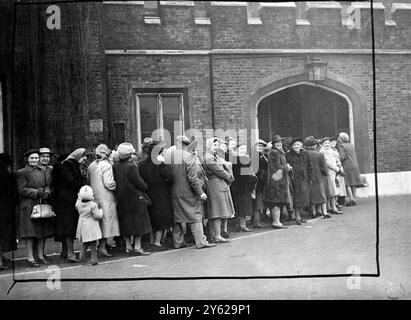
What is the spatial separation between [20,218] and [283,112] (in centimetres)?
386

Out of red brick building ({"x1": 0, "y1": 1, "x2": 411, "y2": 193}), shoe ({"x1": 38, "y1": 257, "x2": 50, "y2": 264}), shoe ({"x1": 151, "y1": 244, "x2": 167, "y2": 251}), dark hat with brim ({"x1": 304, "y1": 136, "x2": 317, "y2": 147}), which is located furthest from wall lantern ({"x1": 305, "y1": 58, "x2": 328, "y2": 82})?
shoe ({"x1": 38, "y1": 257, "x2": 50, "y2": 264})

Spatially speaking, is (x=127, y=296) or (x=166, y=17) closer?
(x=127, y=296)

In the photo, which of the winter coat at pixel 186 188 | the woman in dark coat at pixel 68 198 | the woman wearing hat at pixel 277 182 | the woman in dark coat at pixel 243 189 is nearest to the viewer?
the woman in dark coat at pixel 68 198

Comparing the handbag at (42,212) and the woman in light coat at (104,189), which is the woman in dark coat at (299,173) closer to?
the woman in light coat at (104,189)

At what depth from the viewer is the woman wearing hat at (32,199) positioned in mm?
5957

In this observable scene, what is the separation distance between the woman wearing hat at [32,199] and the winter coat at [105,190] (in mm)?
611

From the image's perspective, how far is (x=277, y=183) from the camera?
7.12 metres

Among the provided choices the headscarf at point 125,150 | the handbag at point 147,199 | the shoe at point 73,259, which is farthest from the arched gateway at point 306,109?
the shoe at point 73,259

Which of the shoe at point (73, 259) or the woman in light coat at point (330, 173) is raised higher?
the woman in light coat at point (330, 173)

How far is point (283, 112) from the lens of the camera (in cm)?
672

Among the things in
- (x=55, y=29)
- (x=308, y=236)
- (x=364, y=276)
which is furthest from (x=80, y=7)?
(x=364, y=276)

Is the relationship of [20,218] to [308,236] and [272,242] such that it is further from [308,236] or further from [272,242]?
[308,236]

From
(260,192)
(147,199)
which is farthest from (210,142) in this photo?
(260,192)

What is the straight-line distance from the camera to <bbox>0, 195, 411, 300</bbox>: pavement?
4.74 m
